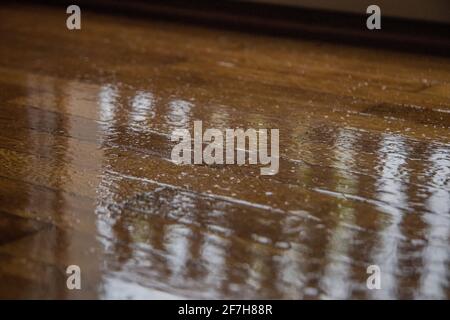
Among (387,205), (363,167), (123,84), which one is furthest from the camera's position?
(123,84)

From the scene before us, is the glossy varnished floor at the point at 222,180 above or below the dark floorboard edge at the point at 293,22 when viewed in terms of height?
below

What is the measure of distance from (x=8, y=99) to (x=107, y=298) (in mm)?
988

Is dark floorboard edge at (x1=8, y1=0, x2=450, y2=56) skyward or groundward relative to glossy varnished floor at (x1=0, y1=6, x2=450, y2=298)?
skyward

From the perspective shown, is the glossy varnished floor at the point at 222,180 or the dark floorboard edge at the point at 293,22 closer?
the glossy varnished floor at the point at 222,180

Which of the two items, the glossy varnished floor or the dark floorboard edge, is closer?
the glossy varnished floor

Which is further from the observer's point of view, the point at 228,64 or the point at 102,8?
the point at 102,8

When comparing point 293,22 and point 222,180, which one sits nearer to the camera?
point 222,180

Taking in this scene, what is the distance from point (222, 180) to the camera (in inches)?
51.8

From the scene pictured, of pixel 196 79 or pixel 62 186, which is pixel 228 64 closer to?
pixel 196 79

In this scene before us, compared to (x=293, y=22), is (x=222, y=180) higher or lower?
lower

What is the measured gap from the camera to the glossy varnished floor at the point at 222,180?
988 mm

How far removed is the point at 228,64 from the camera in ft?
7.27

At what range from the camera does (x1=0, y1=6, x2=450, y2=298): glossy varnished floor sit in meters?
0.99
